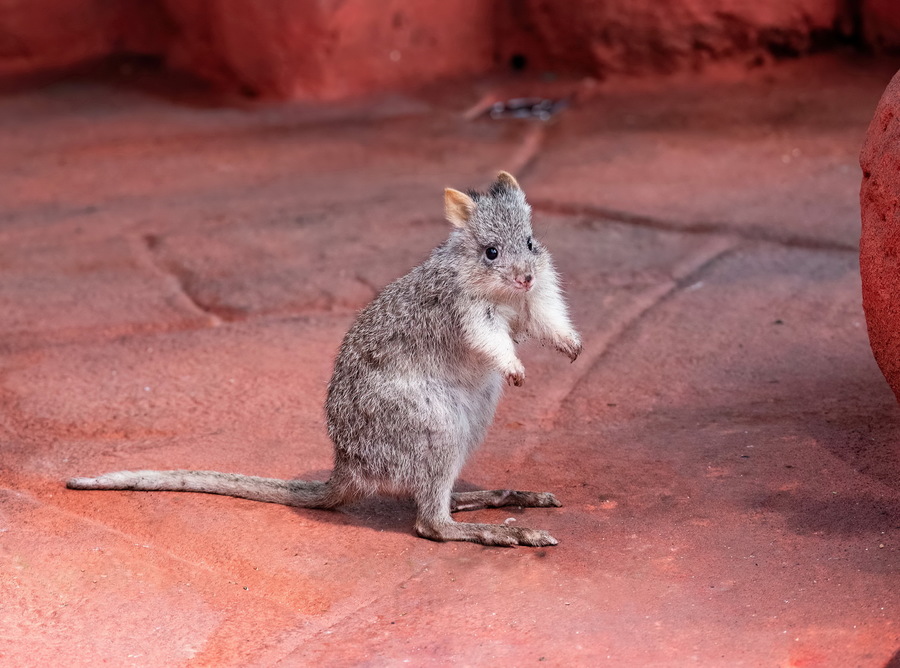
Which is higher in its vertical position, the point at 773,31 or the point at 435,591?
the point at 773,31

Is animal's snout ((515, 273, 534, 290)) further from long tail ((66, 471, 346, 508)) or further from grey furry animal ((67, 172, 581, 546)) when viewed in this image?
long tail ((66, 471, 346, 508))

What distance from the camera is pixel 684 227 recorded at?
24.3 ft

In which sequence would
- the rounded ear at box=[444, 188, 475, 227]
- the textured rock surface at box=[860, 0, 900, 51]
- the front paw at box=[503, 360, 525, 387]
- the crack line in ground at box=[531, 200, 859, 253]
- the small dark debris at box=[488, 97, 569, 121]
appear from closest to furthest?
the front paw at box=[503, 360, 525, 387], the rounded ear at box=[444, 188, 475, 227], the crack line in ground at box=[531, 200, 859, 253], the textured rock surface at box=[860, 0, 900, 51], the small dark debris at box=[488, 97, 569, 121]

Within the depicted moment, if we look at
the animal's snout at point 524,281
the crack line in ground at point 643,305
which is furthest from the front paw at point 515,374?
the crack line in ground at point 643,305

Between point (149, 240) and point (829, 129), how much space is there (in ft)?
16.6

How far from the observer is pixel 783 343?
5.77 meters

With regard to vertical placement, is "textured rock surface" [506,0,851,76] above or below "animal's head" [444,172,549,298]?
below

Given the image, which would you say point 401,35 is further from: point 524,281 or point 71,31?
point 524,281

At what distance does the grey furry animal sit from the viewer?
4.15 metres

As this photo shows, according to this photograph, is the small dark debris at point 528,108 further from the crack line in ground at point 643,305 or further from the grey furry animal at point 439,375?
the grey furry animal at point 439,375

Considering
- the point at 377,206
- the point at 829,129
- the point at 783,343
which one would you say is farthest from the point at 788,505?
the point at 829,129

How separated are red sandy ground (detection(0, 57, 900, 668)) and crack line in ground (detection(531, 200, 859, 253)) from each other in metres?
0.03

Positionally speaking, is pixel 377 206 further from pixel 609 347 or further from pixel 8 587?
pixel 8 587

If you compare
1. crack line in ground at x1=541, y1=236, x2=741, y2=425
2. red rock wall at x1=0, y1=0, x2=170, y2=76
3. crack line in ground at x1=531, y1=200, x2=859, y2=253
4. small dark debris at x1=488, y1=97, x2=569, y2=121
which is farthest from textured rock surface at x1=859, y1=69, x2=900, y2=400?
red rock wall at x1=0, y1=0, x2=170, y2=76
